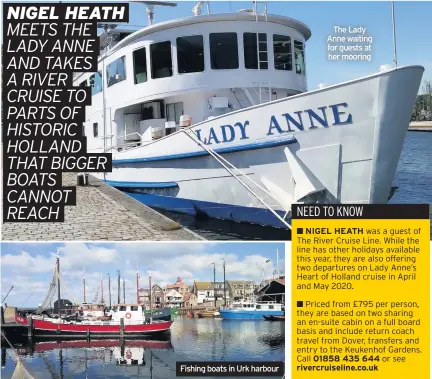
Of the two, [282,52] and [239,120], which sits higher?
[282,52]

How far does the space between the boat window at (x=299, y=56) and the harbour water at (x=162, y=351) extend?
171 inches

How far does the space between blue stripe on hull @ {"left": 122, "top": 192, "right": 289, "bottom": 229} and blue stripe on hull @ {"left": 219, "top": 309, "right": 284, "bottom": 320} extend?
3.69 ft

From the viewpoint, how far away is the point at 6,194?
5.58 metres

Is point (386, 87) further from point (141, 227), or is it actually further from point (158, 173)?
point (158, 173)

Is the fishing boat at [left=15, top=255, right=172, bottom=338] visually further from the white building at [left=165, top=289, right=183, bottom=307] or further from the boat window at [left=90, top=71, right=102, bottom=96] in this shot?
the boat window at [left=90, top=71, right=102, bottom=96]

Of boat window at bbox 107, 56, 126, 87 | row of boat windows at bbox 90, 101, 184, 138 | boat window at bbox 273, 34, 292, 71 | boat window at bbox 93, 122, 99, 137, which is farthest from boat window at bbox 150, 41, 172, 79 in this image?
boat window at bbox 93, 122, 99, 137

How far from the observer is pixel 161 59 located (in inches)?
316

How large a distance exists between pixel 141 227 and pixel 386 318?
107 inches

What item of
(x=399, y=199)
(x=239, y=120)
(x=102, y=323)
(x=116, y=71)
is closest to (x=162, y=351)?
(x=102, y=323)

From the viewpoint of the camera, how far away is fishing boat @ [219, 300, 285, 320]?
211 inches

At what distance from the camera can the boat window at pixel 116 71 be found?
883 cm

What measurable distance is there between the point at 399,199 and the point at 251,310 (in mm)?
3909

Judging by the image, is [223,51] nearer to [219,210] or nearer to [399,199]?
[219,210]

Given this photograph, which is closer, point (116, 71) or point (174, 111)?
point (174, 111)
